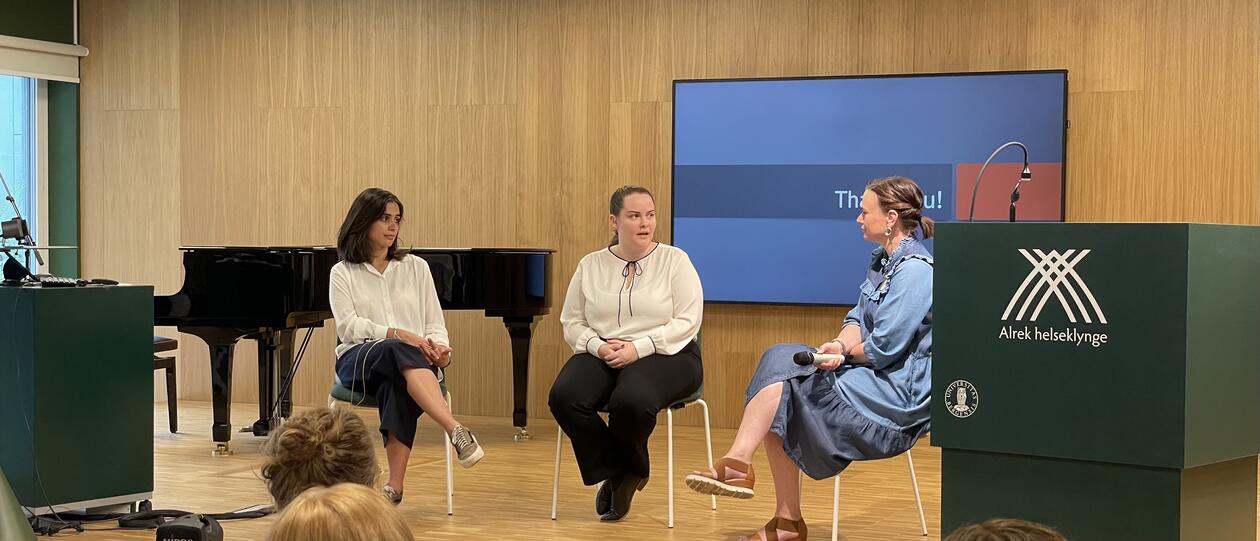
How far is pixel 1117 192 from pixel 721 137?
6.51 feet

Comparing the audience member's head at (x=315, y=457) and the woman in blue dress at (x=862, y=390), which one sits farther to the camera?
the woman in blue dress at (x=862, y=390)

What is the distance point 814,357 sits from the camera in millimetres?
3990

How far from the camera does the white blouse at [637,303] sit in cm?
477

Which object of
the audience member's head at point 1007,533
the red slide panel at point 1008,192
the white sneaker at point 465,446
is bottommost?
the white sneaker at point 465,446

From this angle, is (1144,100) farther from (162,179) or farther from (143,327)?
(162,179)

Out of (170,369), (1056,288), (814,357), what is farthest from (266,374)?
(1056,288)

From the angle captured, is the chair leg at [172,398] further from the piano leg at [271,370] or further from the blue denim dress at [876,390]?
the blue denim dress at [876,390]

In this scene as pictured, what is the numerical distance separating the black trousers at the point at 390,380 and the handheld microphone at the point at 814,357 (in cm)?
143

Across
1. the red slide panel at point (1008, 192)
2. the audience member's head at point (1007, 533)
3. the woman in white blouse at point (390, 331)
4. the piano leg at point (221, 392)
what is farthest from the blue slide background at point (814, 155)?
the audience member's head at point (1007, 533)

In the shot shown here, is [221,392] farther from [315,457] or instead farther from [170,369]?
[315,457]

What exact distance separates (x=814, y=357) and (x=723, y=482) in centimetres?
46

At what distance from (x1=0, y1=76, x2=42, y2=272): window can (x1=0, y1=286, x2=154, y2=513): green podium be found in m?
3.94

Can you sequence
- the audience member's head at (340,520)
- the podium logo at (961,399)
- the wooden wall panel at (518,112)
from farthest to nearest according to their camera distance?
1. the wooden wall panel at (518,112)
2. the podium logo at (961,399)
3. the audience member's head at (340,520)

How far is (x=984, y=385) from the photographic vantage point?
3.17m
